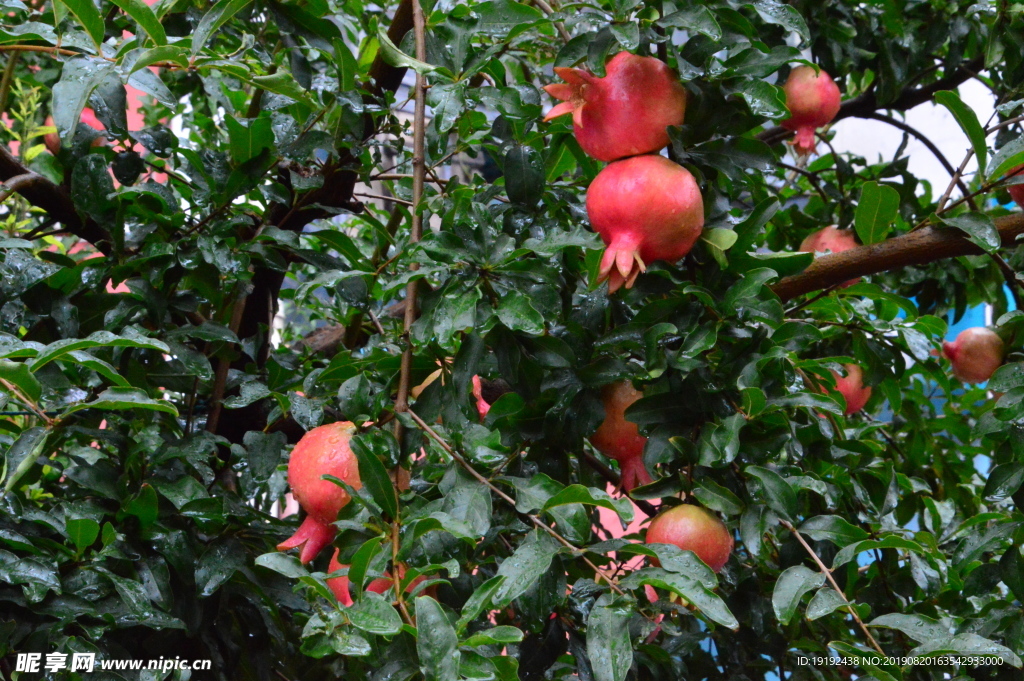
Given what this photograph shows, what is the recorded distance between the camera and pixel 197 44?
61cm

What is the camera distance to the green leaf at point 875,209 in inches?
31.2

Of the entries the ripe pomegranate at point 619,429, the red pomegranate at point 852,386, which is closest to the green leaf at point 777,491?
the ripe pomegranate at point 619,429

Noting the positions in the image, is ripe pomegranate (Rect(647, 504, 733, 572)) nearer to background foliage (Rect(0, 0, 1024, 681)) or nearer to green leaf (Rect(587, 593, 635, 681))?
background foliage (Rect(0, 0, 1024, 681))

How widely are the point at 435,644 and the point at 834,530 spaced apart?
38 cm

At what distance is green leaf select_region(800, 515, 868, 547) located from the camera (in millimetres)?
707

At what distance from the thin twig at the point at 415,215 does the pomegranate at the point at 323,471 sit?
5 centimetres

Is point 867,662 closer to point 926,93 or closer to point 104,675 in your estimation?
point 104,675

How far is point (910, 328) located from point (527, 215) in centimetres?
42

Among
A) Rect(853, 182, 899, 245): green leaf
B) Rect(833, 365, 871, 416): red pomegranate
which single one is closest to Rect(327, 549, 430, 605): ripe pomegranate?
Rect(853, 182, 899, 245): green leaf

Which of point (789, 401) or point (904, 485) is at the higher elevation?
point (789, 401)

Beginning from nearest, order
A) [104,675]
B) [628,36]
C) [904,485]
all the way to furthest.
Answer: [628,36]
[104,675]
[904,485]

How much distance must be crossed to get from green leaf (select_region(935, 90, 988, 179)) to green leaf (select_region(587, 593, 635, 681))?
51 centimetres

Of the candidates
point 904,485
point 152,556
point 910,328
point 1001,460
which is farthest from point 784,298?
point 152,556

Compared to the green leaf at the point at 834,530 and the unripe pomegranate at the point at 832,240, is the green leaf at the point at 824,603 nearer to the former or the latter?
the green leaf at the point at 834,530
